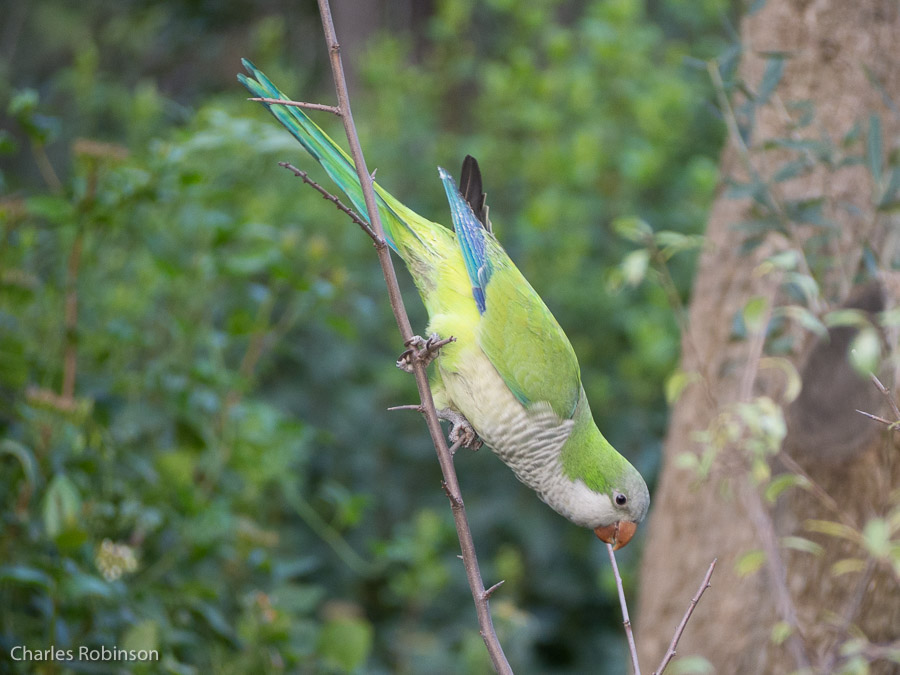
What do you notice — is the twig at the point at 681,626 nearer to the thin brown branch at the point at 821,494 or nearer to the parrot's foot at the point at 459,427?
the thin brown branch at the point at 821,494

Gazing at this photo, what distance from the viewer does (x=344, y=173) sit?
191 centimetres

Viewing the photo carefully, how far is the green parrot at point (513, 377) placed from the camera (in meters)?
2.01

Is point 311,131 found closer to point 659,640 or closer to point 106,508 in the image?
point 106,508

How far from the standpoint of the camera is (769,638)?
8.32 feet

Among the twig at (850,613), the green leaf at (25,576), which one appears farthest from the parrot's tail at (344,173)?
the twig at (850,613)

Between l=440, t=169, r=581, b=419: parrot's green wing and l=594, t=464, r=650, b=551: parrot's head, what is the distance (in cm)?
20

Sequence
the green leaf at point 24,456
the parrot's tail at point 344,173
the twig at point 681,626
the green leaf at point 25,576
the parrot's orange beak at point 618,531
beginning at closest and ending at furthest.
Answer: the twig at point 681,626, the parrot's tail at point 344,173, the green leaf at point 25,576, the green leaf at point 24,456, the parrot's orange beak at point 618,531

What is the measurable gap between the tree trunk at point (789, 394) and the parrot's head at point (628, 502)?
257 mm

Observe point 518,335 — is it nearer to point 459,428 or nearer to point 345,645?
point 459,428

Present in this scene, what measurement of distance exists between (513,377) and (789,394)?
614 millimetres

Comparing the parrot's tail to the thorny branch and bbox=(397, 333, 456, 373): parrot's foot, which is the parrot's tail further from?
bbox=(397, 333, 456, 373): parrot's foot

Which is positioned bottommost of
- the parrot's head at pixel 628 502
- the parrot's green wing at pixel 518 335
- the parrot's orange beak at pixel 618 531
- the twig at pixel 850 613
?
the twig at pixel 850 613

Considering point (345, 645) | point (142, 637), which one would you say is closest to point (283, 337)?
point (345, 645)

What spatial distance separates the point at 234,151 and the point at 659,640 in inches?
87.3
